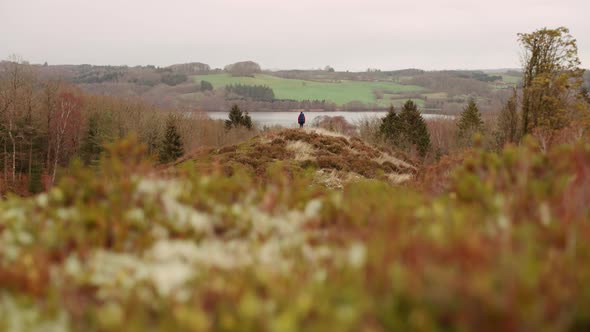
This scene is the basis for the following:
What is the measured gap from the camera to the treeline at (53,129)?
1748 inches

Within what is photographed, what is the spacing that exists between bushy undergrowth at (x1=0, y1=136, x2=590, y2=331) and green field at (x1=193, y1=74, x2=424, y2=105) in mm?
155135

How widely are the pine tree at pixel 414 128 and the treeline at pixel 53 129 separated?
20.5 metres

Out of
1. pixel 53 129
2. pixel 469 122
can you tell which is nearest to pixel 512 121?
pixel 469 122

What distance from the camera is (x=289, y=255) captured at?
8.57 ft

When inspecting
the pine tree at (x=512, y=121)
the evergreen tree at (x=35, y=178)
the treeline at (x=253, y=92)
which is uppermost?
the treeline at (x=253, y=92)

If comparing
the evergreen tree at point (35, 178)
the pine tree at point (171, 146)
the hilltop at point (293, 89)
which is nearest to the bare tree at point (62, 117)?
the evergreen tree at point (35, 178)

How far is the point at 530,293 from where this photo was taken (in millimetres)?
1958

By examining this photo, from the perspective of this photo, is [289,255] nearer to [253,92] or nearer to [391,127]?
[391,127]

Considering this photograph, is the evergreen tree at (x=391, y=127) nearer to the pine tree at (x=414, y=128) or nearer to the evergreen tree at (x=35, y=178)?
the pine tree at (x=414, y=128)

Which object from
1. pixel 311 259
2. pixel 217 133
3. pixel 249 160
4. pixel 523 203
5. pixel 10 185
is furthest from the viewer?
pixel 217 133

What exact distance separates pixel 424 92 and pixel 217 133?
12526 centimetres

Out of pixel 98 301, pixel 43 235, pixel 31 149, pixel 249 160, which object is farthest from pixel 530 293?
pixel 31 149

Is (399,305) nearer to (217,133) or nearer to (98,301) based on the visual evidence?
(98,301)

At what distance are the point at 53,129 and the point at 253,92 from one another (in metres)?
123
